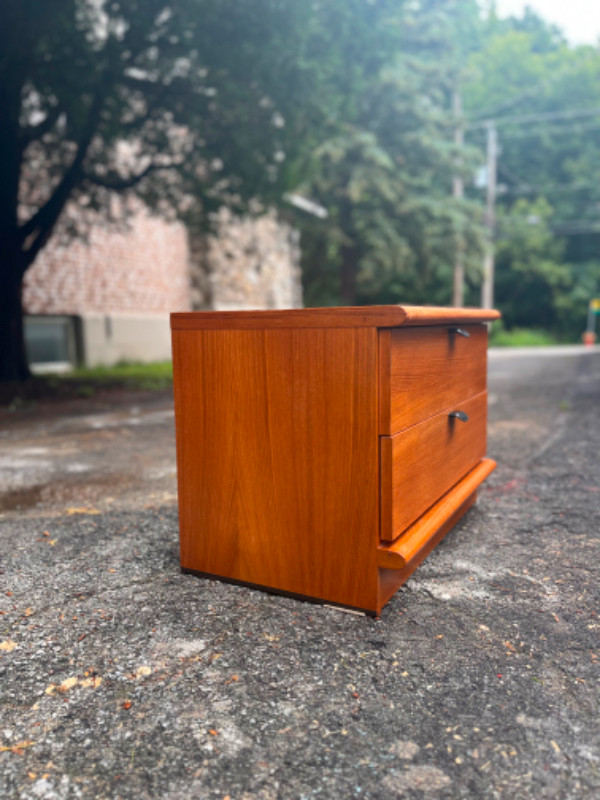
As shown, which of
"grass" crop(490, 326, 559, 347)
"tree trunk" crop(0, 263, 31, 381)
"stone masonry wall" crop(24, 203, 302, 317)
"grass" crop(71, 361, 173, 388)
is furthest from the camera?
"grass" crop(490, 326, 559, 347)

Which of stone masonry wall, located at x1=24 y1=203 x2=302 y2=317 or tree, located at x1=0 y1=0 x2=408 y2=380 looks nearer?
tree, located at x1=0 y1=0 x2=408 y2=380

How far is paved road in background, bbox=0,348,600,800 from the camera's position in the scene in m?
1.18

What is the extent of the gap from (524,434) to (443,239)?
14117 millimetres

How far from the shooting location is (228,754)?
123 cm

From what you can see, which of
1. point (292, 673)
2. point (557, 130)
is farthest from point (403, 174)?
point (557, 130)

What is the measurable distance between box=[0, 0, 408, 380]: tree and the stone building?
1.27 m

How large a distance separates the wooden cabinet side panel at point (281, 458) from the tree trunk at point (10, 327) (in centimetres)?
722

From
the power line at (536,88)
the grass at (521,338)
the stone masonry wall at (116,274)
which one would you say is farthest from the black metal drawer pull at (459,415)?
the power line at (536,88)

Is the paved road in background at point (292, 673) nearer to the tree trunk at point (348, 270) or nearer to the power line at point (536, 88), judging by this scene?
the tree trunk at point (348, 270)

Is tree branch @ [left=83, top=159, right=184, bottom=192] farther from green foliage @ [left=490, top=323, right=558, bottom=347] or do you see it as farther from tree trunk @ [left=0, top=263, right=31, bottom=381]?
green foliage @ [left=490, top=323, right=558, bottom=347]

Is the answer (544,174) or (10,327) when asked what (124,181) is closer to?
(10,327)

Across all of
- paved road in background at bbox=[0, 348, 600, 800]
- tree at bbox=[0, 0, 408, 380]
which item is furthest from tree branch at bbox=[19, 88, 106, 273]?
paved road in background at bbox=[0, 348, 600, 800]

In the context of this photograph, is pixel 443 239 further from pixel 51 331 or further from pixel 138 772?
pixel 138 772

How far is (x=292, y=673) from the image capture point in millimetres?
1500
